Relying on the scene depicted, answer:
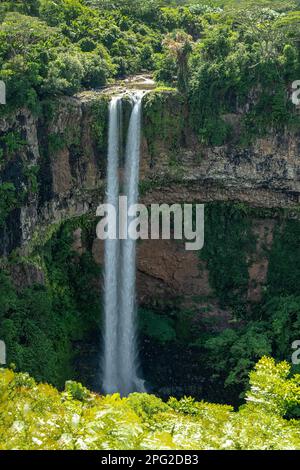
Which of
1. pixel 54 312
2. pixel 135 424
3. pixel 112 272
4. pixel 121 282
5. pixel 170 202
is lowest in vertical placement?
pixel 135 424

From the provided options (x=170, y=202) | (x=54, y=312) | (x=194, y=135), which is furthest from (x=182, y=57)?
(x=54, y=312)

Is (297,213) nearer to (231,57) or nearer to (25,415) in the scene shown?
(231,57)

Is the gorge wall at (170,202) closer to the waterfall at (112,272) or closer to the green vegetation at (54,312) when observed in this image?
the green vegetation at (54,312)

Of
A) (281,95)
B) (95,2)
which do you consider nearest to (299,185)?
(281,95)

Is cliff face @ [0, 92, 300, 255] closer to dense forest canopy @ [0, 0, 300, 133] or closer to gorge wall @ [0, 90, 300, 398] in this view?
gorge wall @ [0, 90, 300, 398]

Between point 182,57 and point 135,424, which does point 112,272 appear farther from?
point 135,424

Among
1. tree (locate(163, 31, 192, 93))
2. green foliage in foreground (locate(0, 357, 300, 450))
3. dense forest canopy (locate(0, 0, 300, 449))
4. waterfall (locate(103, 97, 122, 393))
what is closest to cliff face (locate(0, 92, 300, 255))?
dense forest canopy (locate(0, 0, 300, 449))

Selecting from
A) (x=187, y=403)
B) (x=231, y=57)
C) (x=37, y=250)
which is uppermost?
(x=231, y=57)
